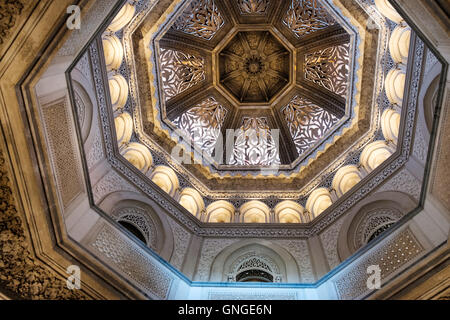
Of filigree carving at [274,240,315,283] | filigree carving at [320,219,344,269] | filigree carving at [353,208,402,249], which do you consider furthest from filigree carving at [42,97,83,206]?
filigree carving at [353,208,402,249]

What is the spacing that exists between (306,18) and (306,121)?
205 cm

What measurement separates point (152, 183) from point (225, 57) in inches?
152

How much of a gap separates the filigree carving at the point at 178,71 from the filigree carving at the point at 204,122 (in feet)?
1.67

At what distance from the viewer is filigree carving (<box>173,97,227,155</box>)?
22.7 ft

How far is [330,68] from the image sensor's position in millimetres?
6809

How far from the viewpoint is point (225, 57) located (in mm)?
7637

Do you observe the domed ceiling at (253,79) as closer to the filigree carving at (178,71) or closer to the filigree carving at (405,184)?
the filigree carving at (178,71)

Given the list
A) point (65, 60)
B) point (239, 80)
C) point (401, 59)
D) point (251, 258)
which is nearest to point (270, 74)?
point (239, 80)

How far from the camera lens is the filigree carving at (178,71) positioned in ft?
21.8

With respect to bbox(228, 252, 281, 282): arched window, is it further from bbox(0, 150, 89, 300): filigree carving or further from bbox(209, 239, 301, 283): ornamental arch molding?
bbox(0, 150, 89, 300): filigree carving

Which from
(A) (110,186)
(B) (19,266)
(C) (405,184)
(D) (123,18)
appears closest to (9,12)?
(B) (19,266)
